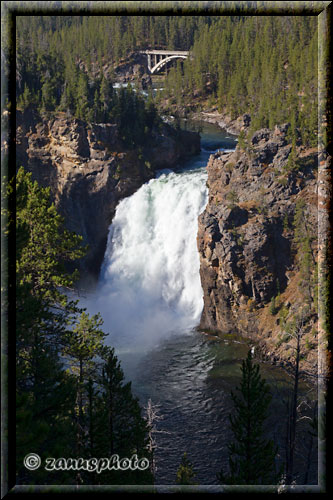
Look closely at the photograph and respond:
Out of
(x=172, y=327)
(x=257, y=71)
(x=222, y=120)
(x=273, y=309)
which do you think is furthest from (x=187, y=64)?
(x=273, y=309)

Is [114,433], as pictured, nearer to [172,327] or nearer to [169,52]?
[172,327]

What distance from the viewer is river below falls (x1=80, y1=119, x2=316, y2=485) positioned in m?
30.2

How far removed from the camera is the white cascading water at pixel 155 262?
150ft

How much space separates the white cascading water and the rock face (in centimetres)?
179

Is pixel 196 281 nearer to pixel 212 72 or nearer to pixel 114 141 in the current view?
pixel 114 141

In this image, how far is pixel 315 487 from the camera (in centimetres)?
1789

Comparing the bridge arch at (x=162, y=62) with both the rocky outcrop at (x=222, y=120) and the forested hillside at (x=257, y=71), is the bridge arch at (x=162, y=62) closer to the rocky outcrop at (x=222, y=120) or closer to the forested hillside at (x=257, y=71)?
the forested hillside at (x=257, y=71)

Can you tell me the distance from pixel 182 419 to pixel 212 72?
49682 millimetres

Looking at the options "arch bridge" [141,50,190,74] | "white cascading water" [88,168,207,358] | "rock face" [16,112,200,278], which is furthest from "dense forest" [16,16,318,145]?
"white cascading water" [88,168,207,358]

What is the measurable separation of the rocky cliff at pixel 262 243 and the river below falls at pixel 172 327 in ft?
8.01

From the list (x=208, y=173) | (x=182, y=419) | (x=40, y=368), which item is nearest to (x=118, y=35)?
(x=208, y=173)

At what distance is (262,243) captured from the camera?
4088cm
